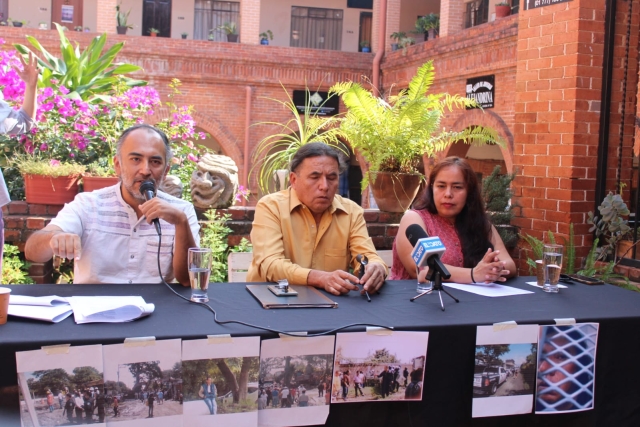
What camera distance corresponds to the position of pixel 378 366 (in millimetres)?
1955

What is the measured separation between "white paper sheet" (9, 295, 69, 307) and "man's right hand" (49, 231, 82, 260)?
0.23 m

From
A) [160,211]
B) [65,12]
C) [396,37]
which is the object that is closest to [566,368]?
[160,211]

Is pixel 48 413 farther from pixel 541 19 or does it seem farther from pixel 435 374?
pixel 541 19

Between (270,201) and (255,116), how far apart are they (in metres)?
12.2

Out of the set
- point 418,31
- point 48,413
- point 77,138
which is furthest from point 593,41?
point 418,31

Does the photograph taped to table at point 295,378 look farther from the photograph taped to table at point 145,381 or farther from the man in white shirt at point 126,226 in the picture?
the man in white shirt at point 126,226

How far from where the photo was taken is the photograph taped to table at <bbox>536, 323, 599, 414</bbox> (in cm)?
A: 213

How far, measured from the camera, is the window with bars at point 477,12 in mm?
16067

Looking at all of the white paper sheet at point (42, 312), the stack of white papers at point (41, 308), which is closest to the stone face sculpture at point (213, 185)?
the stack of white papers at point (41, 308)

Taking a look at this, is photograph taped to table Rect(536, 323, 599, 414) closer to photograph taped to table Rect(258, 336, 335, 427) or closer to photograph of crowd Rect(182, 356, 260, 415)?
photograph taped to table Rect(258, 336, 335, 427)

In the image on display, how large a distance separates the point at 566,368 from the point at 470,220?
4.05ft

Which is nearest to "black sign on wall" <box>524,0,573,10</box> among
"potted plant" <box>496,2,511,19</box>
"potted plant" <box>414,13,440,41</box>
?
"potted plant" <box>496,2,511,19</box>

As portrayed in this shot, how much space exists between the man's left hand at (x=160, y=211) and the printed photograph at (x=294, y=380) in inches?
31.6

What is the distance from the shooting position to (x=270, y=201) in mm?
3031
